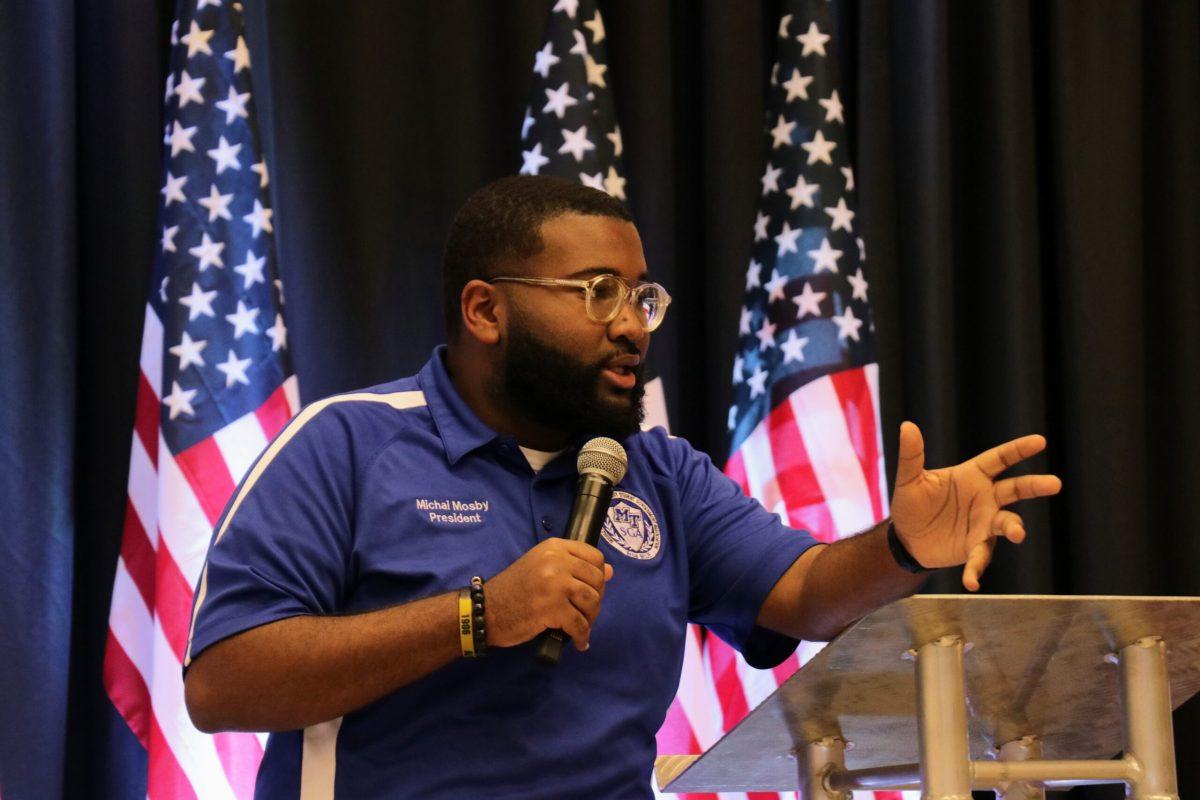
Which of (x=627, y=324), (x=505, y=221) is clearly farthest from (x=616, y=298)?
(x=505, y=221)

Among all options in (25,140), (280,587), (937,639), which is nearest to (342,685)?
(280,587)

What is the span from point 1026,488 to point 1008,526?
0.06m

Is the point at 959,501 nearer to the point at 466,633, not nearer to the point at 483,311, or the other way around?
the point at 466,633

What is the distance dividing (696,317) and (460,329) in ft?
5.04

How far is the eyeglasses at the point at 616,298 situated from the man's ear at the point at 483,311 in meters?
0.14

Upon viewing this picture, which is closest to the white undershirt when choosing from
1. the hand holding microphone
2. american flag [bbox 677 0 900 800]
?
the hand holding microphone

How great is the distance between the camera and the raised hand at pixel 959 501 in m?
1.82

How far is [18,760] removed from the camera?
9.95 feet

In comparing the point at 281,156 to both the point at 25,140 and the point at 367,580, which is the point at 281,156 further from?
the point at 367,580

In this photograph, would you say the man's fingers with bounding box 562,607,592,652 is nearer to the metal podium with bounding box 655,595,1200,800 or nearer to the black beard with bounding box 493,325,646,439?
the metal podium with bounding box 655,595,1200,800

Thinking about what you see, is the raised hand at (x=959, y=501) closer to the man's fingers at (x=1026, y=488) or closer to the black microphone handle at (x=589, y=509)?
the man's fingers at (x=1026, y=488)

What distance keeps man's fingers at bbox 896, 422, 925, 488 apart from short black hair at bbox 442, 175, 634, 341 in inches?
30.7

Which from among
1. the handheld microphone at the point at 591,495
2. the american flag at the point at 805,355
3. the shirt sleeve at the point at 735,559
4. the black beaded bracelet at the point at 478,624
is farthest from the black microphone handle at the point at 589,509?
the american flag at the point at 805,355

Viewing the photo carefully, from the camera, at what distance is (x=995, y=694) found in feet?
6.02
